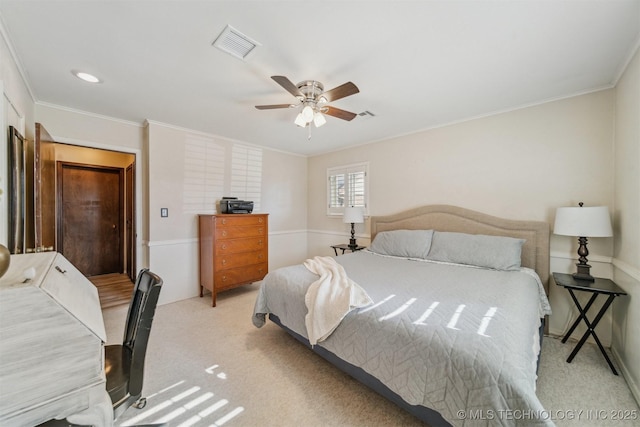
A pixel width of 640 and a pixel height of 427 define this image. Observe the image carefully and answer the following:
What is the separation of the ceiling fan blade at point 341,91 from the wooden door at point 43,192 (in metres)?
2.43

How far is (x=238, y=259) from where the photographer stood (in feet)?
11.8

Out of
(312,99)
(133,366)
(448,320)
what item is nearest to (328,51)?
(312,99)

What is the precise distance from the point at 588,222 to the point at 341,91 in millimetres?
2346

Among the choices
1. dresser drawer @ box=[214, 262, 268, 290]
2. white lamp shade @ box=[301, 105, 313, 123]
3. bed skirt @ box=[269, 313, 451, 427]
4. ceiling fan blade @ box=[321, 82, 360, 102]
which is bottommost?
bed skirt @ box=[269, 313, 451, 427]

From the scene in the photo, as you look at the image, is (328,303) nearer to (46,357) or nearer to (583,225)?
(46,357)

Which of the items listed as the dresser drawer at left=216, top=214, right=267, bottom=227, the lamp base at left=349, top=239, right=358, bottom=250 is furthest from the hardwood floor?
the lamp base at left=349, top=239, right=358, bottom=250

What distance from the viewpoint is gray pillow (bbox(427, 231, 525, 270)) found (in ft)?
8.24

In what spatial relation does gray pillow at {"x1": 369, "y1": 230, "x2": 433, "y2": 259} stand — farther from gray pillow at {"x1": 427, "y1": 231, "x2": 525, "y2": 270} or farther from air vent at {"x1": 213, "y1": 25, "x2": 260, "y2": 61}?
air vent at {"x1": 213, "y1": 25, "x2": 260, "y2": 61}

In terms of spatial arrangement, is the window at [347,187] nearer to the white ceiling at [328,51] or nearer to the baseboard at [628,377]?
the white ceiling at [328,51]

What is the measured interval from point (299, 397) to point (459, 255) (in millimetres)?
2151

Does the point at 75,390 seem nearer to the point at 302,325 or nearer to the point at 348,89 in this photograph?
the point at 302,325

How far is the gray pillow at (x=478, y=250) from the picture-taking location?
2.51m

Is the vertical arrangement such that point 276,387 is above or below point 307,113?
below

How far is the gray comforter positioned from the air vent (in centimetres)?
185
